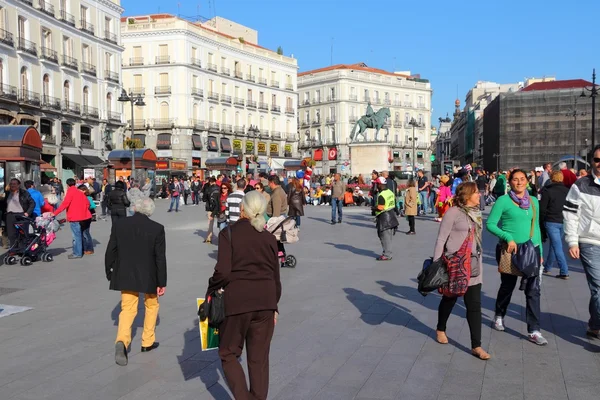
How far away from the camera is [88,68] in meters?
46.6

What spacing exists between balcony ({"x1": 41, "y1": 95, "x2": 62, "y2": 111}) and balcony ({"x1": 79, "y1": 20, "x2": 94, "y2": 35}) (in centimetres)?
634

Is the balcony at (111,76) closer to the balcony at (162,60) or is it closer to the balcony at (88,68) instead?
the balcony at (88,68)

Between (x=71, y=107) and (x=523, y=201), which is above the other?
(x=71, y=107)

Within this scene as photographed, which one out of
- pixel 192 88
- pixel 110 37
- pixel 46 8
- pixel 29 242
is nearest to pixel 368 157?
pixel 46 8

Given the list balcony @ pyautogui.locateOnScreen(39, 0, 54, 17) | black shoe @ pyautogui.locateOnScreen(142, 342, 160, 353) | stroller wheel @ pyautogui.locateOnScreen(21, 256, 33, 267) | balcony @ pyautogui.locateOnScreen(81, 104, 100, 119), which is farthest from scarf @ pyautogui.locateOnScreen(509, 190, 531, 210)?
balcony @ pyautogui.locateOnScreen(81, 104, 100, 119)

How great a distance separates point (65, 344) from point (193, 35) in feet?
187

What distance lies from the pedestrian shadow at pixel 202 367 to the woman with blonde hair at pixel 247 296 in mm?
902

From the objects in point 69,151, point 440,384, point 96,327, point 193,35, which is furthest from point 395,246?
point 193,35

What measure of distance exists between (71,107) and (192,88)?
699 inches

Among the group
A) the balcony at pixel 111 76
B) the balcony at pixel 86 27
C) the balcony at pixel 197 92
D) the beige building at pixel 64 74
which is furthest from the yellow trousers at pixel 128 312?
the balcony at pixel 197 92

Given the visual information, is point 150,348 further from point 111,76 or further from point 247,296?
point 111,76

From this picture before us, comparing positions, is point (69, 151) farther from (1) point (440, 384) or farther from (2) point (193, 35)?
(1) point (440, 384)

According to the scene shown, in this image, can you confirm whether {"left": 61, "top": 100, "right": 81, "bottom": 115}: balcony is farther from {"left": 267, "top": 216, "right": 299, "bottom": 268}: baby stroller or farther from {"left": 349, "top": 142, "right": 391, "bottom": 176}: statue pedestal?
{"left": 267, "top": 216, "right": 299, "bottom": 268}: baby stroller

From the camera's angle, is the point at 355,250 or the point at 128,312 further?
the point at 355,250
